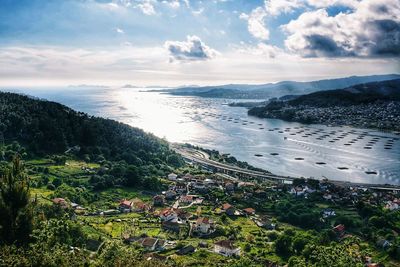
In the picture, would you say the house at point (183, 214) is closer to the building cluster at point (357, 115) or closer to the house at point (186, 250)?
the house at point (186, 250)

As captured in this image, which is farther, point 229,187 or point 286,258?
point 229,187

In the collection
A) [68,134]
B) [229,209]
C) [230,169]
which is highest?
[68,134]

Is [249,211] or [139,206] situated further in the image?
[249,211]

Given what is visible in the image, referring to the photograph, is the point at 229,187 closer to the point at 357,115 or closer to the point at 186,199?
the point at 186,199

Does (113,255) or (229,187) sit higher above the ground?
(113,255)

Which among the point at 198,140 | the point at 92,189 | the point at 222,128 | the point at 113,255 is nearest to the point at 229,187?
the point at 92,189

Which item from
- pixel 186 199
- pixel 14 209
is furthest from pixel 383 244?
pixel 14 209

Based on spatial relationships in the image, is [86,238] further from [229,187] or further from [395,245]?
[229,187]

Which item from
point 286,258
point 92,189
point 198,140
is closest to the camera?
point 286,258

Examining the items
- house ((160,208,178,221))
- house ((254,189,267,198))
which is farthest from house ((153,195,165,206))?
house ((254,189,267,198))
